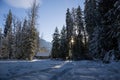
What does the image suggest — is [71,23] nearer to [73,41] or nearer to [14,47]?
[73,41]

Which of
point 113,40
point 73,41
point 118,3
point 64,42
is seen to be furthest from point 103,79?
point 64,42

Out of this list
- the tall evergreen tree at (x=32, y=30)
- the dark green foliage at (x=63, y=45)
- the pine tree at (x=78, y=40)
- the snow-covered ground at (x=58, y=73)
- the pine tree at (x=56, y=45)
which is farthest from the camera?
the pine tree at (x=56, y=45)

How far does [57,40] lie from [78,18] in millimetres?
11129

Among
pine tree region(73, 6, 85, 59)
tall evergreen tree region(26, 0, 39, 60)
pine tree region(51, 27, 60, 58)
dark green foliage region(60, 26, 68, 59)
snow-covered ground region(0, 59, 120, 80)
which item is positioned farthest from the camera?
pine tree region(51, 27, 60, 58)

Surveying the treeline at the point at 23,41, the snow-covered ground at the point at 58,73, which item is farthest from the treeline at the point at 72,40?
the snow-covered ground at the point at 58,73

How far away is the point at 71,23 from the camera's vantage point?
5553cm

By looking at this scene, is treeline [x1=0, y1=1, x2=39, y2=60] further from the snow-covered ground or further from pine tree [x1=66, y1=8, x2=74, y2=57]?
the snow-covered ground

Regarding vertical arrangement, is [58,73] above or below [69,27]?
below

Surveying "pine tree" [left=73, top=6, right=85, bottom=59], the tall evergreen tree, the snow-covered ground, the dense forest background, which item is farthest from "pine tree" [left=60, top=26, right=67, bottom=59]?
the snow-covered ground

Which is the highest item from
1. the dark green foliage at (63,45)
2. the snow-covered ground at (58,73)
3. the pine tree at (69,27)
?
the pine tree at (69,27)

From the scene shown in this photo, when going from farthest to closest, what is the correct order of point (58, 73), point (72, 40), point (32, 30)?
point (72, 40) → point (32, 30) → point (58, 73)

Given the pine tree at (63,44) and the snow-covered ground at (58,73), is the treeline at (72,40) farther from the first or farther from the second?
the snow-covered ground at (58,73)

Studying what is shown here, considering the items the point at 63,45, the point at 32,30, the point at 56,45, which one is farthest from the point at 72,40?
the point at 32,30

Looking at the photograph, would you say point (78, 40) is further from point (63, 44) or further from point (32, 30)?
point (32, 30)
